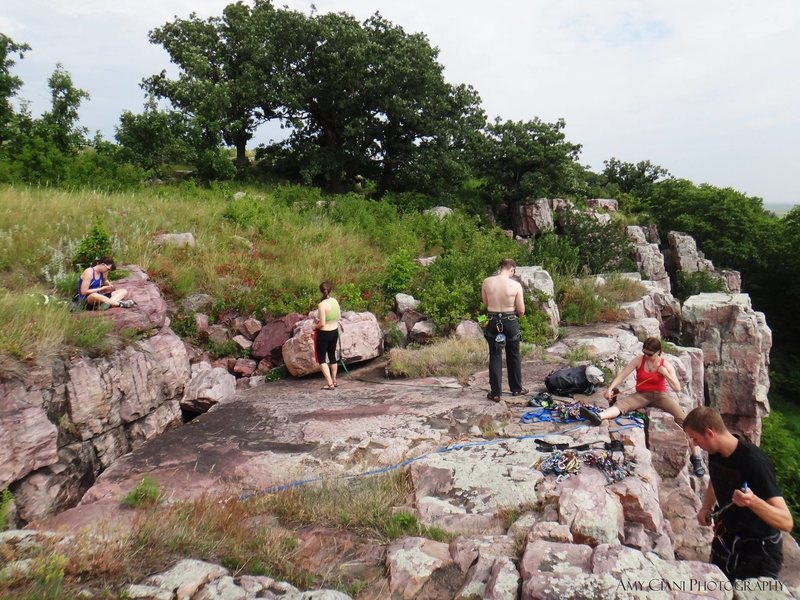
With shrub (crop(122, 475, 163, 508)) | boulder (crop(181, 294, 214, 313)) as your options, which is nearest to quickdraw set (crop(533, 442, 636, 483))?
shrub (crop(122, 475, 163, 508))

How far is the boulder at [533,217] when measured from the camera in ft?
62.9

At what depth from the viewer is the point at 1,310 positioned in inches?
236

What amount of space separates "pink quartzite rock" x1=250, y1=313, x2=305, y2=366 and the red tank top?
5.81 meters

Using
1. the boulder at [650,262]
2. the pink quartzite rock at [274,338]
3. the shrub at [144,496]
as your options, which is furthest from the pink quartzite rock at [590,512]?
the boulder at [650,262]

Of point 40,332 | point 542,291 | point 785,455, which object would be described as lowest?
point 785,455

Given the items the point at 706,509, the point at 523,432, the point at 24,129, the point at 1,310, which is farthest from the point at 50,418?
the point at 24,129

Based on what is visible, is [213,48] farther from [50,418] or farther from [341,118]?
[50,418]

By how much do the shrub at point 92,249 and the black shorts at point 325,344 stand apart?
4.20 m

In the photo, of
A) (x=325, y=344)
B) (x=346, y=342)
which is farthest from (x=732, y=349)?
(x=325, y=344)

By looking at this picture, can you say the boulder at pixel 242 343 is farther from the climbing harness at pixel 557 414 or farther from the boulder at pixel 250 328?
the climbing harness at pixel 557 414

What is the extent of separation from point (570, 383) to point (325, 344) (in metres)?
3.71

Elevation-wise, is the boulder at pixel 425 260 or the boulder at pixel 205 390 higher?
the boulder at pixel 425 260

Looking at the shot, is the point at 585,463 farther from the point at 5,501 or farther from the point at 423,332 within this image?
the point at 423,332

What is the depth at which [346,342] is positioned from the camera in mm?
9062
